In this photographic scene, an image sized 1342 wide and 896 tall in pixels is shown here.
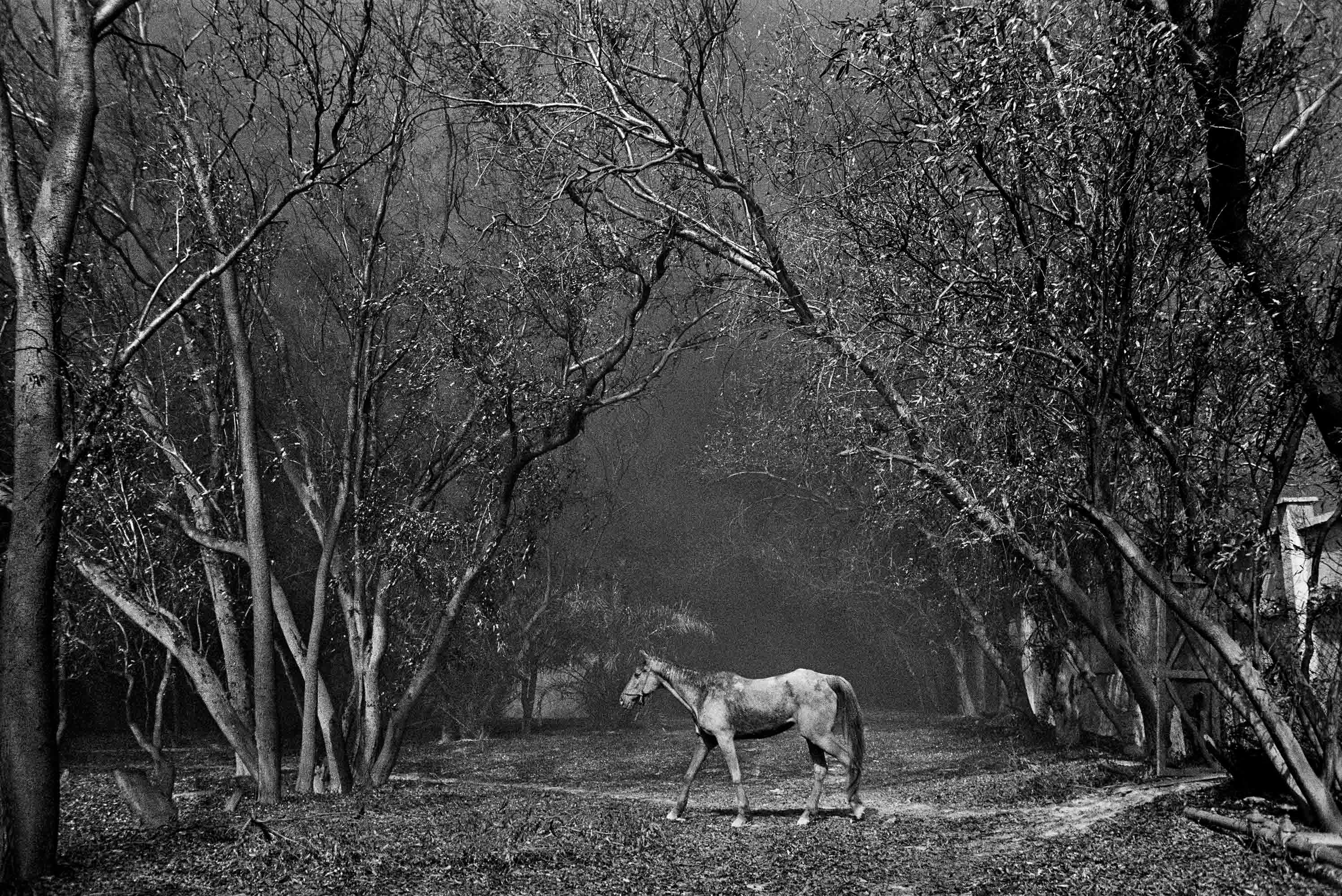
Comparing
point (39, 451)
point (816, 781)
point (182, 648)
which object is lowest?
point (816, 781)

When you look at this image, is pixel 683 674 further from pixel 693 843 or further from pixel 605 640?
pixel 605 640

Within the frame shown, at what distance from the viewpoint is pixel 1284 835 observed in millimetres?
8344

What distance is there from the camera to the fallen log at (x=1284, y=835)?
7.77m

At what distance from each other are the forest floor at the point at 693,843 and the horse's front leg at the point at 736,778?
0.25 m

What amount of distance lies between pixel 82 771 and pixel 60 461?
14976mm

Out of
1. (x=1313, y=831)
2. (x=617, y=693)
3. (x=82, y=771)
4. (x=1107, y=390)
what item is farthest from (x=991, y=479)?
(x=617, y=693)

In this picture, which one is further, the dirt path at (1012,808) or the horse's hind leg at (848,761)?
the horse's hind leg at (848,761)

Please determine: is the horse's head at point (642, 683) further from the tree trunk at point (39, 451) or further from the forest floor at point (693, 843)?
the tree trunk at point (39, 451)

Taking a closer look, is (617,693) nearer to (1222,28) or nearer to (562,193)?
(562,193)

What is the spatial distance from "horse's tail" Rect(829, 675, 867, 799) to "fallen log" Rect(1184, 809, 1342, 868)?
4.42 meters

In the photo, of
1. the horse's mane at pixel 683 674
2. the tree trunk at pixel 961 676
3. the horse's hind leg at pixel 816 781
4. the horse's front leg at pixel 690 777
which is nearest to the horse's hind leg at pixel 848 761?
the horse's hind leg at pixel 816 781

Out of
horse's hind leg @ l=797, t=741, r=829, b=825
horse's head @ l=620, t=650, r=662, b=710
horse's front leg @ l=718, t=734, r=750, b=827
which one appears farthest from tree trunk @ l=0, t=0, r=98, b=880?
horse's hind leg @ l=797, t=741, r=829, b=825

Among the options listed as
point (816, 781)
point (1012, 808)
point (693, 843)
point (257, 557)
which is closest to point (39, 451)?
point (257, 557)

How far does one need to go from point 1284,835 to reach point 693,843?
5.91 meters
